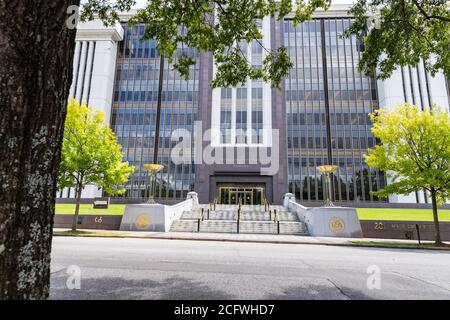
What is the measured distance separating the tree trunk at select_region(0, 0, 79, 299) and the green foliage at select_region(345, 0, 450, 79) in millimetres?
9447

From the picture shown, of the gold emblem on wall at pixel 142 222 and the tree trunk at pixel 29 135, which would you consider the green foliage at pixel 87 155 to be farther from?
the tree trunk at pixel 29 135

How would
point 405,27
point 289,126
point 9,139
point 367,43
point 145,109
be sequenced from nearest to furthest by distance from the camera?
1. point 9,139
2. point 405,27
3. point 367,43
4. point 289,126
5. point 145,109

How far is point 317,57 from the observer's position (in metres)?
47.2

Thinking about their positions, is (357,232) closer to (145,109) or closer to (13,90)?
(13,90)

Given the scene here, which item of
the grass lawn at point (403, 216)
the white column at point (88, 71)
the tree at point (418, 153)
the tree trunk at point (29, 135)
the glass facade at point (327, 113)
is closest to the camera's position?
the tree trunk at point (29, 135)

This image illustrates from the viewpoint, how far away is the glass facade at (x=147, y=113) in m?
43.6

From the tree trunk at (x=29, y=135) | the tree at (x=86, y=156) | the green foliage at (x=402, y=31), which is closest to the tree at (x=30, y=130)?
the tree trunk at (x=29, y=135)

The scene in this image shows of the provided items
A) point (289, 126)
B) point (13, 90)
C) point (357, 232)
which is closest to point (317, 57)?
point (289, 126)

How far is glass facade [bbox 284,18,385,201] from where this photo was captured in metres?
42.2

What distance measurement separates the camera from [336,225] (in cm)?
1920

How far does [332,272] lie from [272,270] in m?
1.56

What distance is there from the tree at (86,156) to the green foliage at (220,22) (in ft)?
41.2

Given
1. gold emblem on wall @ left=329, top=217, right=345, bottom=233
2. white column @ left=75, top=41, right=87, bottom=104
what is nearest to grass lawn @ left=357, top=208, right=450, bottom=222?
gold emblem on wall @ left=329, top=217, right=345, bottom=233

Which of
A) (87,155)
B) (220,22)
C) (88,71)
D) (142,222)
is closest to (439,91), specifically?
(220,22)
